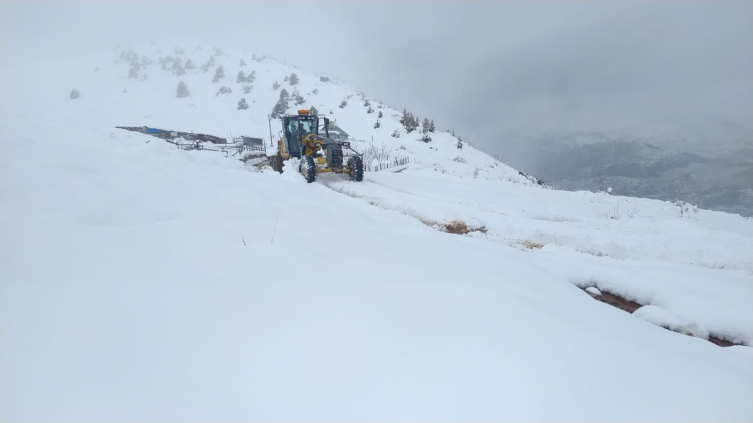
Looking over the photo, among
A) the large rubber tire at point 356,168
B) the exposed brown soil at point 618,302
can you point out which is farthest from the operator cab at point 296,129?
the exposed brown soil at point 618,302

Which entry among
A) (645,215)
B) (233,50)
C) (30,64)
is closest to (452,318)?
(645,215)

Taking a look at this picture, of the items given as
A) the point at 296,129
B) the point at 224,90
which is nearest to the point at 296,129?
the point at 296,129

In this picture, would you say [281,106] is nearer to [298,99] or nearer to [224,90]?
[298,99]

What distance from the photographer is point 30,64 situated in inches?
2025

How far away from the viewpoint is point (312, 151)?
44.5ft

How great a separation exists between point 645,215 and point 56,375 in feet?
39.3

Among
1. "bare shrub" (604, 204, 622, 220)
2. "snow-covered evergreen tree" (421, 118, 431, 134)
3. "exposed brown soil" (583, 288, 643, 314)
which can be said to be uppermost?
"snow-covered evergreen tree" (421, 118, 431, 134)

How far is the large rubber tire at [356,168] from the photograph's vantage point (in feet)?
39.8

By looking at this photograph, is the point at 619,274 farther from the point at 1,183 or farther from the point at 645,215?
the point at 1,183

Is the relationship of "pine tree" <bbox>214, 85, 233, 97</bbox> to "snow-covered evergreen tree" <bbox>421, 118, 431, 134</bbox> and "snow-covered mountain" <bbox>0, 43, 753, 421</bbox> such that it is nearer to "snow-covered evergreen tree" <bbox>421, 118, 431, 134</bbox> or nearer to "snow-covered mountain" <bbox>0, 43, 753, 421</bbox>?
"snow-covered evergreen tree" <bbox>421, 118, 431, 134</bbox>

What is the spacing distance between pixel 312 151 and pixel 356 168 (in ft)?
8.59

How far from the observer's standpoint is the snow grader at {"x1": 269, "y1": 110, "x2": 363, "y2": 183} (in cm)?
1221

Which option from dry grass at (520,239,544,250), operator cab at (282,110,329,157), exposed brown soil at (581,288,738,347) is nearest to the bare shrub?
dry grass at (520,239,544,250)

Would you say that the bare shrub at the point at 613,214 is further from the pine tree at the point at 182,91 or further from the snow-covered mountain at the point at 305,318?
the pine tree at the point at 182,91
